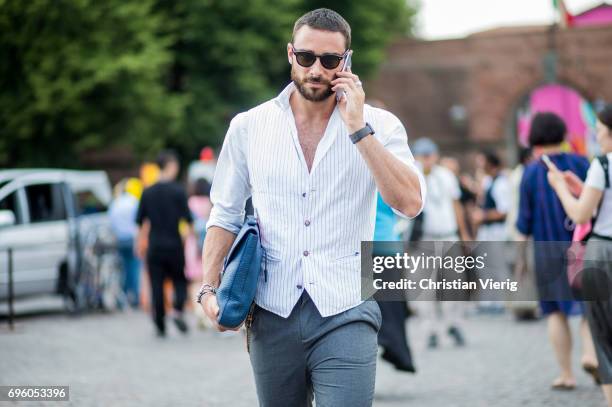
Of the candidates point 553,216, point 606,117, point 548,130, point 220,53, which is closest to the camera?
→ point 606,117

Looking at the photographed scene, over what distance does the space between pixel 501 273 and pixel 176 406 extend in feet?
12.4

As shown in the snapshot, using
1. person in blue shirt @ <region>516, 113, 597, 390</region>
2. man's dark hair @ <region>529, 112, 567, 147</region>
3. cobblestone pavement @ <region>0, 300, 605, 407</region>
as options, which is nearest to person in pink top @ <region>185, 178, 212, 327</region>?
cobblestone pavement @ <region>0, 300, 605, 407</region>

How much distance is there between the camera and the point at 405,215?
13.0 ft

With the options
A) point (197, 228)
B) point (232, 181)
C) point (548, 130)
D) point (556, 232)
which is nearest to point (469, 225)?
point (197, 228)

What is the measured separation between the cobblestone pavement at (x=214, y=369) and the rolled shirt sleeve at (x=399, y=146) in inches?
163

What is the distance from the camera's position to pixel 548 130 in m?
8.34

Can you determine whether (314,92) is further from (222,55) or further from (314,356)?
(222,55)

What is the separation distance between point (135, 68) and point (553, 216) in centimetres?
2047

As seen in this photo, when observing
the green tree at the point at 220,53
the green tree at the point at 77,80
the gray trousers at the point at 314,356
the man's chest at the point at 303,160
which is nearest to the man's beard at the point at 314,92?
the man's chest at the point at 303,160

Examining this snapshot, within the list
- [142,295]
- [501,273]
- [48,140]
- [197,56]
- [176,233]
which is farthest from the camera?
[197,56]

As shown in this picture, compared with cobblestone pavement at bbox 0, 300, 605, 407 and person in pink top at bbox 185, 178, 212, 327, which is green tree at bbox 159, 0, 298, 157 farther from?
cobblestone pavement at bbox 0, 300, 605, 407

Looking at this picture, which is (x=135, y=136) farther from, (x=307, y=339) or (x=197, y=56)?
(x=307, y=339)

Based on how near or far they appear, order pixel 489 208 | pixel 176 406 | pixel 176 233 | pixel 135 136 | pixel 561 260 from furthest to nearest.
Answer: pixel 135 136 → pixel 489 208 → pixel 176 233 → pixel 176 406 → pixel 561 260

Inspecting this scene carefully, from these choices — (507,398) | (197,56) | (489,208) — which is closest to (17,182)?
(489,208)
